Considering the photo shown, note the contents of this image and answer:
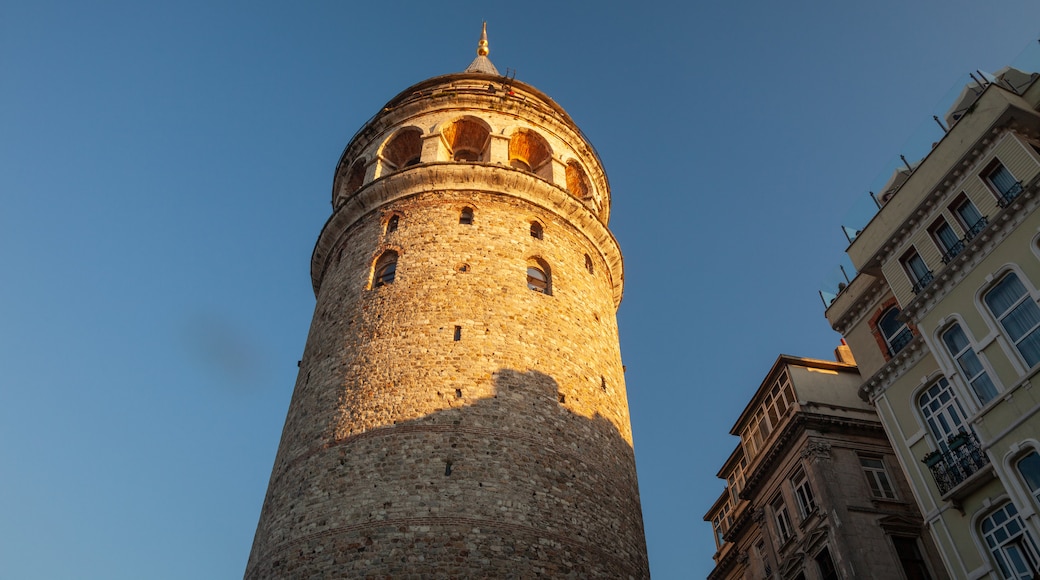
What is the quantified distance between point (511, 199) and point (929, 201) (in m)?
12.1

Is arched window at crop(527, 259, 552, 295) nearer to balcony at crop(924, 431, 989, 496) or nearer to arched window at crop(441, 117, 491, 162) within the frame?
arched window at crop(441, 117, 491, 162)

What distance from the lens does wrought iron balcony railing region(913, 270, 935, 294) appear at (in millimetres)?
15234

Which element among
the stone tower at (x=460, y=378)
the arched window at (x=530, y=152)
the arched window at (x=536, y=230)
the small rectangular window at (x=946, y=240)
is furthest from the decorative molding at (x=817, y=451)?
the arched window at (x=530, y=152)

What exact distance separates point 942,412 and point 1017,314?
8.19 ft

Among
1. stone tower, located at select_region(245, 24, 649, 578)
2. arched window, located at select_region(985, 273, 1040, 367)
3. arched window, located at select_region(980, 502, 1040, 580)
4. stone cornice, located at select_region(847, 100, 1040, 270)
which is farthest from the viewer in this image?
stone tower, located at select_region(245, 24, 649, 578)

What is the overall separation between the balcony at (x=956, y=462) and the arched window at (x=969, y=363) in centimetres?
79

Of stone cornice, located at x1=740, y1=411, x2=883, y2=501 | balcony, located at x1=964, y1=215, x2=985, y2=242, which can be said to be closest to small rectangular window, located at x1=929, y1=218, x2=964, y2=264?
balcony, located at x1=964, y1=215, x2=985, y2=242

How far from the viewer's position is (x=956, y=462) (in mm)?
14055

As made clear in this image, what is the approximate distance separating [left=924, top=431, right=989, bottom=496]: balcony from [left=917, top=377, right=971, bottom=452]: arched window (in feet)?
0.58

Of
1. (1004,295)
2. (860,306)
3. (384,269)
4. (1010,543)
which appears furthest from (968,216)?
(384,269)

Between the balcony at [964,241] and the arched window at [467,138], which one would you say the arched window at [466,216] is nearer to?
the arched window at [467,138]

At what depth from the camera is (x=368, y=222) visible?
972 inches

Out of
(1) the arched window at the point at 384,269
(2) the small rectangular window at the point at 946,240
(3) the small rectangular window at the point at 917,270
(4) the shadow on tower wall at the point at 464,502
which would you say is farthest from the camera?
(1) the arched window at the point at 384,269

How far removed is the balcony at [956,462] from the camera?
1362cm
